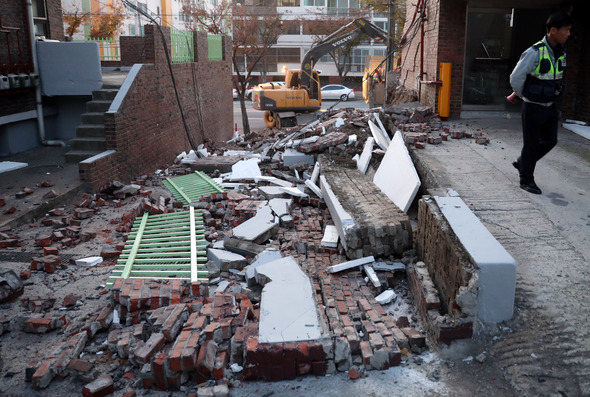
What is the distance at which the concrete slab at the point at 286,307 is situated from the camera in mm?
3867

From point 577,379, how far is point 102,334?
366 centimetres

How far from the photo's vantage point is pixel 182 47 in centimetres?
1412

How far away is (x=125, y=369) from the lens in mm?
4027

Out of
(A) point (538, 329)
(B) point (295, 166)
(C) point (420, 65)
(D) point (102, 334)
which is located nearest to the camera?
(A) point (538, 329)

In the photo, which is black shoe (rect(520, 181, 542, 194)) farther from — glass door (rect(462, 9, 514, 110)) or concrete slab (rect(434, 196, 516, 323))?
glass door (rect(462, 9, 514, 110))

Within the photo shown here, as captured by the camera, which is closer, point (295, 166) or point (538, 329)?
point (538, 329)

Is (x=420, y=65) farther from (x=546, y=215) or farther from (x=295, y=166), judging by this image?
(x=546, y=215)

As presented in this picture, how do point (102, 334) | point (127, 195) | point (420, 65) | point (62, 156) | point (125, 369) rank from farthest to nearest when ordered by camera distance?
point (420, 65), point (62, 156), point (127, 195), point (102, 334), point (125, 369)

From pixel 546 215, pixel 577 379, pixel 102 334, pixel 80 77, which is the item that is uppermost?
pixel 80 77

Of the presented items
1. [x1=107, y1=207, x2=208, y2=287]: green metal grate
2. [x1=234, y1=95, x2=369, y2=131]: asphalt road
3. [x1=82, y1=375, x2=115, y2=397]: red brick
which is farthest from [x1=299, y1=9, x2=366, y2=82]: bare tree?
→ [x1=82, y1=375, x2=115, y2=397]: red brick

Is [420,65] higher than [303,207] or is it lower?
higher

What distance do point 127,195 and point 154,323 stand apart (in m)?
5.54

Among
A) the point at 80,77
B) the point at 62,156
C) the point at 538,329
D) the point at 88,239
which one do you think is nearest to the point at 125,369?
the point at 538,329

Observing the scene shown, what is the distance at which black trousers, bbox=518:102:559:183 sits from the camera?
555 centimetres
